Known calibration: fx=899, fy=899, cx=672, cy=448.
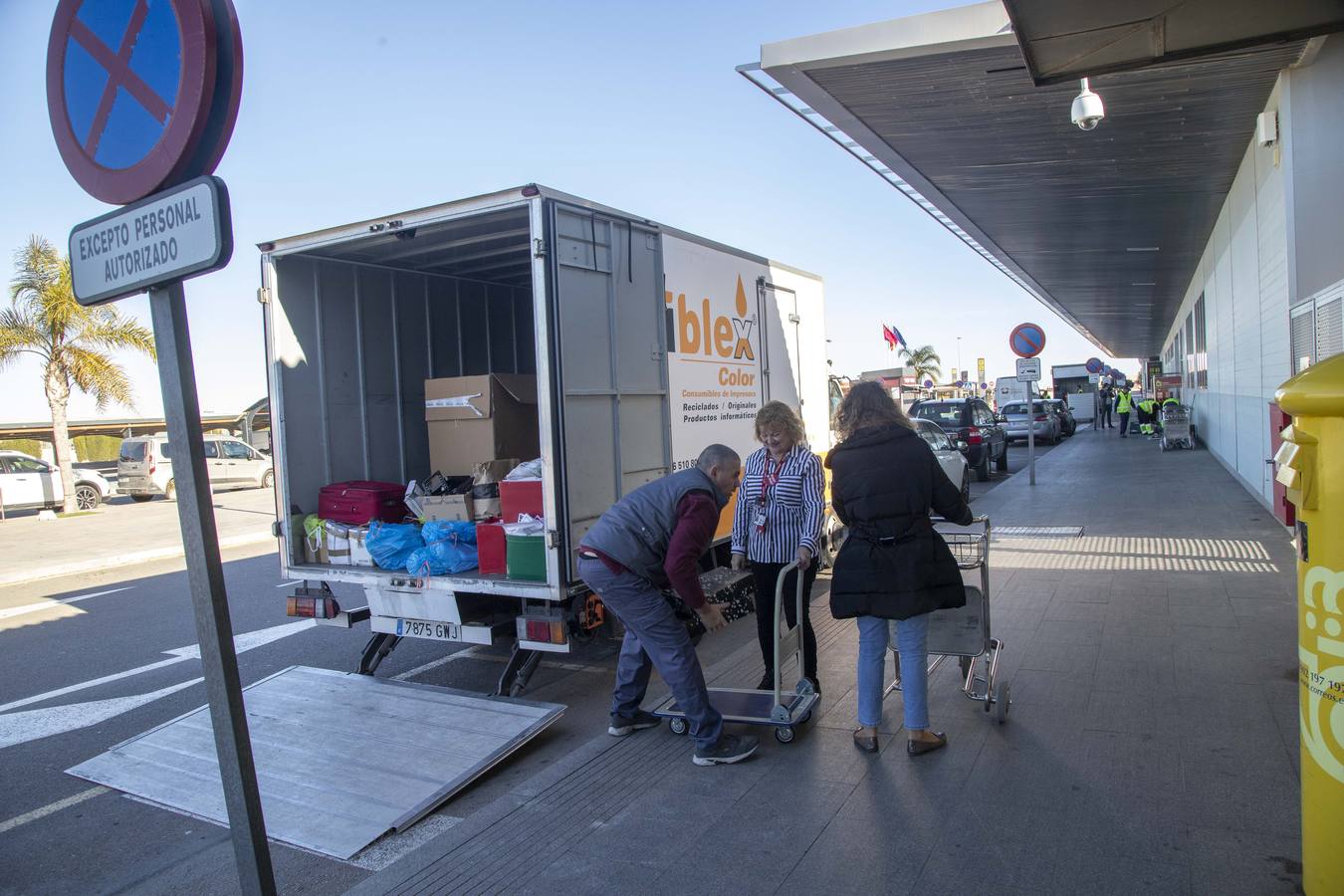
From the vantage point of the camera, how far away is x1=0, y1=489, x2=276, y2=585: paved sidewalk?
1309 cm

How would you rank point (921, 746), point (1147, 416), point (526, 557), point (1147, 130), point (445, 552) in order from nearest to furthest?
point (921, 746)
point (526, 557)
point (445, 552)
point (1147, 130)
point (1147, 416)

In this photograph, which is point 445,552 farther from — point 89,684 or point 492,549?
point 89,684

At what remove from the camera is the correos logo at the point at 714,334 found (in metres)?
6.63

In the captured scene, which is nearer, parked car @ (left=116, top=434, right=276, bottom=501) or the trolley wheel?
the trolley wheel

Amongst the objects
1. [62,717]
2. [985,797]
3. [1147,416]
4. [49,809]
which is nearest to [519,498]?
[49,809]

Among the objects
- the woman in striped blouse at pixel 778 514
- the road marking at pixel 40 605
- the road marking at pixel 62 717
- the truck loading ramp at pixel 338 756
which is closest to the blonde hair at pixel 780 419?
the woman in striped blouse at pixel 778 514

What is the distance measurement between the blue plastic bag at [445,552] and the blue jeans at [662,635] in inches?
62.8

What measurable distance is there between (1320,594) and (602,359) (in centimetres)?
404

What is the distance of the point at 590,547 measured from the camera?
459 centimetres

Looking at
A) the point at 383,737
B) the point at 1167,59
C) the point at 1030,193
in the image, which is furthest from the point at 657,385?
the point at 1030,193

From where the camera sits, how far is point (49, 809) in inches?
180

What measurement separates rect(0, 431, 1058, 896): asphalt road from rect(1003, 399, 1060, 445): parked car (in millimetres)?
25310

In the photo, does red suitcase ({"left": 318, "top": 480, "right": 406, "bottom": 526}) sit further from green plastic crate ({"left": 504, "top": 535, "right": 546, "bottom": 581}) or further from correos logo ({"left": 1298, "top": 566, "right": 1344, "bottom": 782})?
correos logo ({"left": 1298, "top": 566, "right": 1344, "bottom": 782})

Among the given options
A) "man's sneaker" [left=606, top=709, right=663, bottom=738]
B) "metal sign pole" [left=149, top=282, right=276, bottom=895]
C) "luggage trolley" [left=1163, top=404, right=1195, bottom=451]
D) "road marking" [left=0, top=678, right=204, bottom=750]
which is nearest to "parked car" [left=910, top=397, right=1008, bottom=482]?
"luggage trolley" [left=1163, top=404, right=1195, bottom=451]
